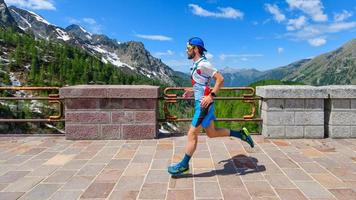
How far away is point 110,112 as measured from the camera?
7441 mm

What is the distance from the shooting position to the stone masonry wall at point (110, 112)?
7.37 metres

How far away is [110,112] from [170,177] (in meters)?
2.93

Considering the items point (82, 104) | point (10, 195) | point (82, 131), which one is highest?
point (82, 104)

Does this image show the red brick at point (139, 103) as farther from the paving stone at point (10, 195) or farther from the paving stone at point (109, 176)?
the paving stone at point (10, 195)

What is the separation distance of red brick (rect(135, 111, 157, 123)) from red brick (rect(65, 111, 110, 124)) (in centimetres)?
64

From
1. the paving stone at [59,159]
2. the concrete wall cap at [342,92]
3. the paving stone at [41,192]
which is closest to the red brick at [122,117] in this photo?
the paving stone at [59,159]

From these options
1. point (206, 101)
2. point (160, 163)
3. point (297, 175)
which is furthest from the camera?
point (160, 163)

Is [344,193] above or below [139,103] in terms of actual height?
below

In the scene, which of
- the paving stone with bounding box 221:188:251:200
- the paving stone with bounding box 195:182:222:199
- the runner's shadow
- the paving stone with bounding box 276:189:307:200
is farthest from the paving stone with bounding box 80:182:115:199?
the paving stone with bounding box 276:189:307:200

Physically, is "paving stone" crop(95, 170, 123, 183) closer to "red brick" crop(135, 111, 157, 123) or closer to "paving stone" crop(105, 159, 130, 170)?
"paving stone" crop(105, 159, 130, 170)

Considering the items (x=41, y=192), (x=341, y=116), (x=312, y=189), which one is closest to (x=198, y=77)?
(x=312, y=189)

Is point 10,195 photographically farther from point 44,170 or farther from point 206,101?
point 206,101

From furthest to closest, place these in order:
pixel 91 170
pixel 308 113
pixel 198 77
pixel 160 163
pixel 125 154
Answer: pixel 308 113
pixel 125 154
pixel 160 163
pixel 91 170
pixel 198 77

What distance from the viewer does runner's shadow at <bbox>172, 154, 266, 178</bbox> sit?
17.0 feet
